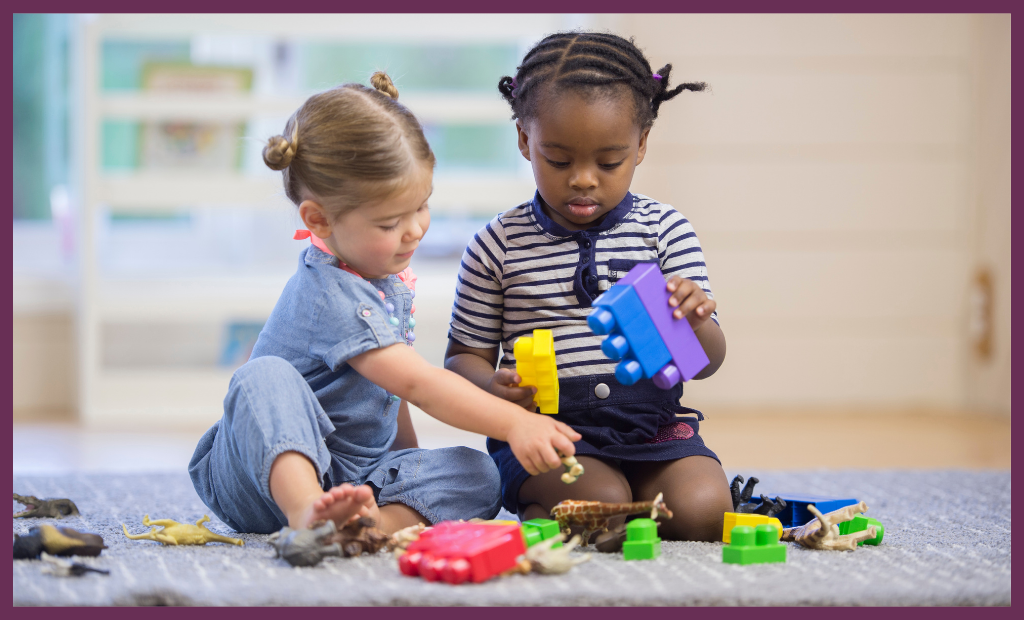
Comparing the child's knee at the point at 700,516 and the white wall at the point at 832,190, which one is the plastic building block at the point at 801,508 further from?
the white wall at the point at 832,190

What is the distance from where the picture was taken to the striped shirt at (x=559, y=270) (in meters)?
1.11

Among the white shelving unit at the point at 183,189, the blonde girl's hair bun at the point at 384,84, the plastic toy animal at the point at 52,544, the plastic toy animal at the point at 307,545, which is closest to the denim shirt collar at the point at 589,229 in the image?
the blonde girl's hair bun at the point at 384,84

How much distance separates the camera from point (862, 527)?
101 cm

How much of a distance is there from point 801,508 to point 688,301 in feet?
1.08

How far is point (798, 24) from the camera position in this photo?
2471mm

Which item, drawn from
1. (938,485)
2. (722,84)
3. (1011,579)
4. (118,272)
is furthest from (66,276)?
(1011,579)

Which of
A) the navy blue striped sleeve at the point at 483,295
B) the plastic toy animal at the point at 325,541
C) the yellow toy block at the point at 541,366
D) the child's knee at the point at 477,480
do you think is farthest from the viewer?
the navy blue striped sleeve at the point at 483,295

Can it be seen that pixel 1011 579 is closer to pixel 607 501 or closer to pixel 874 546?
pixel 874 546

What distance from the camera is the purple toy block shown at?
90cm

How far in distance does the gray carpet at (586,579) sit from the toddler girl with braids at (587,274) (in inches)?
4.3

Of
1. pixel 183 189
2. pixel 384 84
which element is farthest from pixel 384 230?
pixel 183 189

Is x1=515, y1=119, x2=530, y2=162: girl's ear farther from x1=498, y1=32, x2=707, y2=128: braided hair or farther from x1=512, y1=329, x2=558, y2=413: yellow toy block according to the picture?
x1=512, y1=329, x2=558, y2=413: yellow toy block

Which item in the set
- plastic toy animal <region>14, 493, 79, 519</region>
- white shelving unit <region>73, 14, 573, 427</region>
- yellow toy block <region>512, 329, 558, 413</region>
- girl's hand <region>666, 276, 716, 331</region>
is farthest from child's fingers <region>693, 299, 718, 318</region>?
white shelving unit <region>73, 14, 573, 427</region>

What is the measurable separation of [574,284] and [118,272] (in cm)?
170
